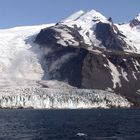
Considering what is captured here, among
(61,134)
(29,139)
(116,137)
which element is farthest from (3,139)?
(116,137)

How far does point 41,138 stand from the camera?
17800 centimetres

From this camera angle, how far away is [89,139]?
171m

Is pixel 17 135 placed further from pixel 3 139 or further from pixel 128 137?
pixel 128 137

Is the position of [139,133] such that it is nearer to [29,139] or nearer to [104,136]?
[104,136]

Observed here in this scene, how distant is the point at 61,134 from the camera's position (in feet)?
632

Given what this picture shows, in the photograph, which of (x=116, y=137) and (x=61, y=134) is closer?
(x=116, y=137)

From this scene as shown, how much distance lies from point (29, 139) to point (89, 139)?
1930cm

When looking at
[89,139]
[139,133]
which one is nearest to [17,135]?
[89,139]

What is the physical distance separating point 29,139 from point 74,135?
1965 centimetres

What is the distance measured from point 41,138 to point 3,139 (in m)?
12.4

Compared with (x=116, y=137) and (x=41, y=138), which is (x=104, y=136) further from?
(x=41, y=138)

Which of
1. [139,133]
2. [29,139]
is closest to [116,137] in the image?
[139,133]

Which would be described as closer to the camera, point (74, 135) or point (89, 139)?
point (89, 139)

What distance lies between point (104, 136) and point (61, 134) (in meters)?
19.5
